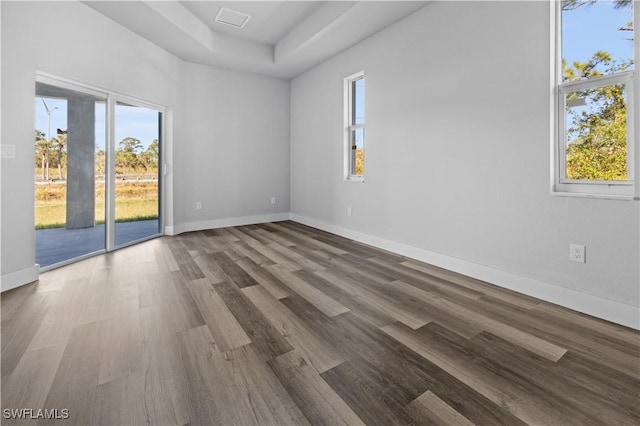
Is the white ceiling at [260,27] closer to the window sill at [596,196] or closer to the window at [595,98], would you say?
the window at [595,98]

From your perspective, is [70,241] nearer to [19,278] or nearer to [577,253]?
[19,278]

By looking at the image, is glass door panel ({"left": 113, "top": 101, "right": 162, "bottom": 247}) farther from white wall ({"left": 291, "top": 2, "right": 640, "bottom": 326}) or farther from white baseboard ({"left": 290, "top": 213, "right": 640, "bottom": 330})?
white baseboard ({"left": 290, "top": 213, "right": 640, "bottom": 330})

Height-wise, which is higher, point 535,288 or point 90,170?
point 90,170

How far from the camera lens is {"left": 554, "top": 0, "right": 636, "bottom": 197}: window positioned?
200 cm

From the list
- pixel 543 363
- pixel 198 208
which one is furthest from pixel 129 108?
pixel 543 363

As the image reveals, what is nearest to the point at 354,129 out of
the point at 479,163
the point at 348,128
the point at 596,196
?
the point at 348,128

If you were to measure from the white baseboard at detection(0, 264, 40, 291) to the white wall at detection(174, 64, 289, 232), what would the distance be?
7.01 feet

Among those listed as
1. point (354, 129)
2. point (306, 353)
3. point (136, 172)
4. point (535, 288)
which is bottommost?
point (306, 353)

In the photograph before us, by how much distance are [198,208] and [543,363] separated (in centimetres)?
480

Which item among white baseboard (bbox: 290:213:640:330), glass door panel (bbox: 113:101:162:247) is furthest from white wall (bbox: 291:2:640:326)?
glass door panel (bbox: 113:101:162:247)

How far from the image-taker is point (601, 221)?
203 cm

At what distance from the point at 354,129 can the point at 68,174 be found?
3515mm

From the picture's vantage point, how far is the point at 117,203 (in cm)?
382

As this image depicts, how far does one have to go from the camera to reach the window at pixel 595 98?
78.9 inches
